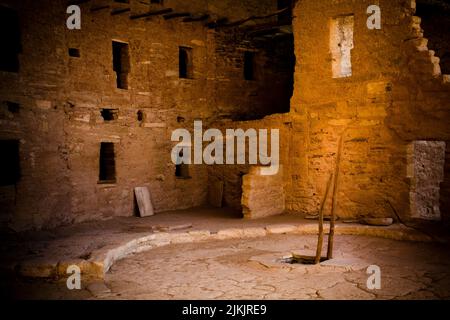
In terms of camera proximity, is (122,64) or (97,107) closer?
(97,107)

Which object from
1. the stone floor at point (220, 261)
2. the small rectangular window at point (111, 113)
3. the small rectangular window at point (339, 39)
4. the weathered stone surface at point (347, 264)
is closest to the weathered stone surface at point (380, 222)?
the stone floor at point (220, 261)

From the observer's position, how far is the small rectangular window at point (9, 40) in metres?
9.48

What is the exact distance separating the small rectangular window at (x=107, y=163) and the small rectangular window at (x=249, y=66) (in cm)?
587

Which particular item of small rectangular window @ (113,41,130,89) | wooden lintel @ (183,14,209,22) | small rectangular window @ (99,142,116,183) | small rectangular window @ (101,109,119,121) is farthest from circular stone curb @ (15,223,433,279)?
wooden lintel @ (183,14,209,22)

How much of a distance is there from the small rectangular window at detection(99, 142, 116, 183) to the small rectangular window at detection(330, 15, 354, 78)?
6.21 metres

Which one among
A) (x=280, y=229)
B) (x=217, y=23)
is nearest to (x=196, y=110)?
(x=217, y=23)

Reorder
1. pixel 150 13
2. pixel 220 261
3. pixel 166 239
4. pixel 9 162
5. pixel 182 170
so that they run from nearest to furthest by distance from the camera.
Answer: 1. pixel 220 261
2. pixel 166 239
3. pixel 9 162
4. pixel 150 13
5. pixel 182 170

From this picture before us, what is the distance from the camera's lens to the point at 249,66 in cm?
1511

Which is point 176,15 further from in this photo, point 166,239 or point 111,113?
point 166,239

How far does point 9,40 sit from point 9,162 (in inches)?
114

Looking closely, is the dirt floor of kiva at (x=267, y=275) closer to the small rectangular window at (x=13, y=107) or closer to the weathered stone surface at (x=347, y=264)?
the weathered stone surface at (x=347, y=264)

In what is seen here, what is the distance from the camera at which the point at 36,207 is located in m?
9.65

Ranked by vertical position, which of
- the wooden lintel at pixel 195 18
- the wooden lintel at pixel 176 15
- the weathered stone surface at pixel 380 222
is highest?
the wooden lintel at pixel 195 18

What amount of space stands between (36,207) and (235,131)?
5.87m
